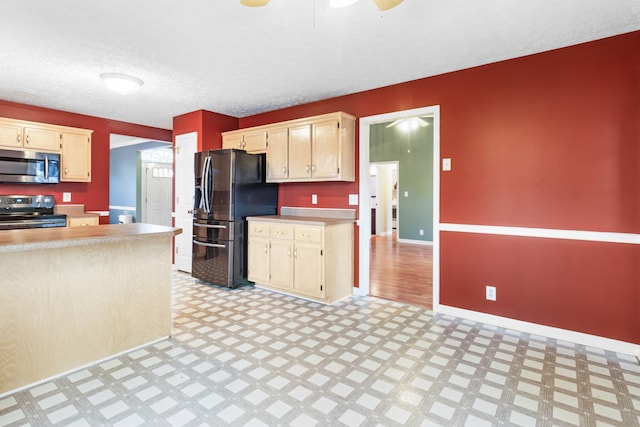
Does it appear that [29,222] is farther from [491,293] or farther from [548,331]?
[548,331]

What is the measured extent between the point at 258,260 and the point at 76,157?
3.11 meters

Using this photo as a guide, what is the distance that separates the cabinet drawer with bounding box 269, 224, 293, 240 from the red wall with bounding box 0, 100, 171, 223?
3.17m

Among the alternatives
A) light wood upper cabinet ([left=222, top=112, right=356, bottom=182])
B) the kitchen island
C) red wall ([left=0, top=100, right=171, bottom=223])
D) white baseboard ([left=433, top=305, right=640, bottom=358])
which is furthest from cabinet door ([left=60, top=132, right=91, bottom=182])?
white baseboard ([left=433, top=305, right=640, bottom=358])

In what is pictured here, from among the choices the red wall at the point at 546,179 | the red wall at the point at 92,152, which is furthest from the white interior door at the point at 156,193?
the red wall at the point at 546,179

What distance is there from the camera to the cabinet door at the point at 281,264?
3.77 m

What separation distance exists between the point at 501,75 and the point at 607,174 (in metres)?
1.19

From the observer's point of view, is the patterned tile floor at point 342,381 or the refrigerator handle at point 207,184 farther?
the refrigerator handle at point 207,184

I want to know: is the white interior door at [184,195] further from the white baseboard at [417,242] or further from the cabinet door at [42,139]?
the white baseboard at [417,242]

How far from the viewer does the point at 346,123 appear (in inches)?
→ 148

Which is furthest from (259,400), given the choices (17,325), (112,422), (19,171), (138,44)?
(19,171)

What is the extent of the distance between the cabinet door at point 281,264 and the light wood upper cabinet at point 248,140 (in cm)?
133

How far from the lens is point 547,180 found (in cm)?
277

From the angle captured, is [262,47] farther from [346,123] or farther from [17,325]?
[17,325]

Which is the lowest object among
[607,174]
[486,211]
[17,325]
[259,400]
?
[259,400]
